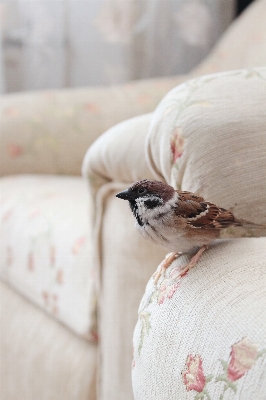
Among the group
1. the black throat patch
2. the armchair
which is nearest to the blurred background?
the armchair

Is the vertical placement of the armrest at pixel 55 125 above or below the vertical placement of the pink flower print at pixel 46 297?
above

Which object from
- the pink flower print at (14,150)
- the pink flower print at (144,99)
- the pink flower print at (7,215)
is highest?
the pink flower print at (144,99)

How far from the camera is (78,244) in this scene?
3.43ft

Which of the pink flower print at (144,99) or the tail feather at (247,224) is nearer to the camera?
the tail feather at (247,224)

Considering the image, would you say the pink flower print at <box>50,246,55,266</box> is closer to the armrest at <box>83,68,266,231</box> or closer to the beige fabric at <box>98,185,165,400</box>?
the beige fabric at <box>98,185,165,400</box>

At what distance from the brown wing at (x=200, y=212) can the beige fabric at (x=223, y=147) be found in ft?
0.11

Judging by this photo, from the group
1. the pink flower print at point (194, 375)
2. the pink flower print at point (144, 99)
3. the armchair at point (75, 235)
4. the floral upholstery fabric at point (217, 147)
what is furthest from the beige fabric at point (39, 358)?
the pink flower print at point (144, 99)

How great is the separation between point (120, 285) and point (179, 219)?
0.98 ft

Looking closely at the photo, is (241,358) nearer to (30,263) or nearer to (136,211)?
(136,211)

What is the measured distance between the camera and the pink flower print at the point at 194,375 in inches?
17.5

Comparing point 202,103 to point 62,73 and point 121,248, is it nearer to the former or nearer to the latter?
point 121,248

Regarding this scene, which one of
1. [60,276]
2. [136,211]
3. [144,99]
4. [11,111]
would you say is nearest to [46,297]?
[60,276]

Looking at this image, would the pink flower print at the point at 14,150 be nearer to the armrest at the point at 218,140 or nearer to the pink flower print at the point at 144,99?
the pink flower print at the point at 144,99

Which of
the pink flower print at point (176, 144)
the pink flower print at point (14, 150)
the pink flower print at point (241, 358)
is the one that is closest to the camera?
the pink flower print at point (241, 358)
